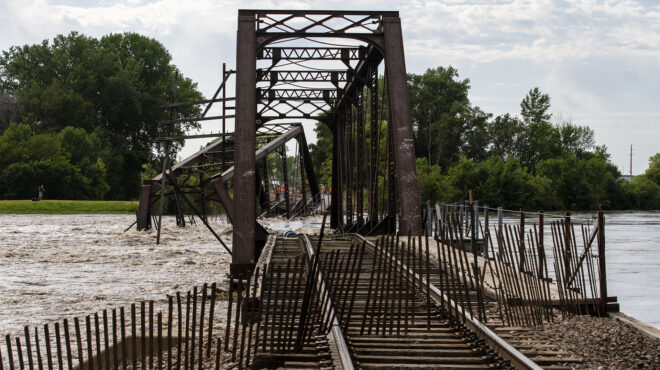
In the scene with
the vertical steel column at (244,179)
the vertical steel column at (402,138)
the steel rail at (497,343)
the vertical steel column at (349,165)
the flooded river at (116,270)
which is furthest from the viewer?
the vertical steel column at (349,165)

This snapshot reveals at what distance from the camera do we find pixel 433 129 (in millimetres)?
88750

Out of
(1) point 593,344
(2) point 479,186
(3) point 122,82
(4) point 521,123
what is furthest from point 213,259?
(4) point 521,123

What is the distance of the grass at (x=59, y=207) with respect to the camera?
49844 millimetres

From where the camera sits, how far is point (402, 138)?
52.2 feet

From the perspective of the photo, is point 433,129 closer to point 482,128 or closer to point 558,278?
point 482,128

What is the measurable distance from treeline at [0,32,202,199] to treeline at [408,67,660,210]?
94.0 ft

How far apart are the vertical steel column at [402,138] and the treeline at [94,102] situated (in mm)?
56331

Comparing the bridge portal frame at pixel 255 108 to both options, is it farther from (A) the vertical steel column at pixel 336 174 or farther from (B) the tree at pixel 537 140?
(B) the tree at pixel 537 140

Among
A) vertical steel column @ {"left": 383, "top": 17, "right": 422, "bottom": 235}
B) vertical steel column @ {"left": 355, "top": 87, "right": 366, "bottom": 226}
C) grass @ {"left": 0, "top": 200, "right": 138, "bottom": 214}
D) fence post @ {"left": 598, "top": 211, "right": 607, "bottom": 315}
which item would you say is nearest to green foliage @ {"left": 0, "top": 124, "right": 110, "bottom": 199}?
grass @ {"left": 0, "top": 200, "right": 138, "bottom": 214}

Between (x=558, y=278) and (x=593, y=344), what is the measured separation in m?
2.05

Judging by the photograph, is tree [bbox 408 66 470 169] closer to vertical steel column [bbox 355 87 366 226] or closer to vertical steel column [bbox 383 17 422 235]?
vertical steel column [bbox 355 87 366 226]

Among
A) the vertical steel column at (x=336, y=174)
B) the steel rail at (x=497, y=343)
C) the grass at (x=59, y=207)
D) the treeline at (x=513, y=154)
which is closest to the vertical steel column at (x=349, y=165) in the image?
the vertical steel column at (x=336, y=174)

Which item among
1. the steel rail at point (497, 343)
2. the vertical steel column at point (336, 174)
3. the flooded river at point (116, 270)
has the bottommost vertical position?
the flooded river at point (116, 270)

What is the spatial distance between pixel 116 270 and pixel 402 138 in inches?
306
